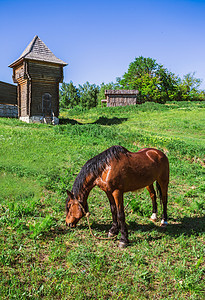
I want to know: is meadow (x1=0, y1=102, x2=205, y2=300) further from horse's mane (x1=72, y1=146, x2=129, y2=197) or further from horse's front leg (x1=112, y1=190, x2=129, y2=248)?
horse's mane (x1=72, y1=146, x2=129, y2=197)

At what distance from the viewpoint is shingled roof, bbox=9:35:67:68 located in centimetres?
2450

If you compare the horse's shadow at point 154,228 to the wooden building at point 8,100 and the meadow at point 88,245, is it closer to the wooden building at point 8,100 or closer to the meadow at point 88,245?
the meadow at point 88,245

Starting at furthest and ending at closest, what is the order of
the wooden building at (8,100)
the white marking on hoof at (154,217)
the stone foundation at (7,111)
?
the wooden building at (8,100) < the stone foundation at (7,111) < the white marking on hoof at (154,217)

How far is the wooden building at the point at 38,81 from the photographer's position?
24.5 metres

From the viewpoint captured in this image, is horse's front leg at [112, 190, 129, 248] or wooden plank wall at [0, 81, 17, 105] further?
wooden plank wall at [0, 81, 17, 105]

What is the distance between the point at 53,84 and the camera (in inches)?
1040

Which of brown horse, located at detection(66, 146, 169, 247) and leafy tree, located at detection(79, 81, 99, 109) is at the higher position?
leafy tree, located at detection(79, 81, 99, 109)

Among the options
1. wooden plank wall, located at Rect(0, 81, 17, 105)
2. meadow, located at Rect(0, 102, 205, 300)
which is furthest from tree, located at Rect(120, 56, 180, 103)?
meadow, located at Rect(0, 102, 205, 300)

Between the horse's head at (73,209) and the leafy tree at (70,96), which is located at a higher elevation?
the leafy tree at (70,96)

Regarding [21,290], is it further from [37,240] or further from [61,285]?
[37,240]

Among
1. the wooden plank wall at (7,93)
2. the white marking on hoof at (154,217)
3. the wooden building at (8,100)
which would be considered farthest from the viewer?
the wooden plank wall at (7,93)

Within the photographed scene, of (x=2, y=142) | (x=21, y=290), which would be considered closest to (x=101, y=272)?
(x=21, y=290)

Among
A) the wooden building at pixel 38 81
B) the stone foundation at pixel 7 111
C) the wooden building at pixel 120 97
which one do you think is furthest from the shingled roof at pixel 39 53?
the wooden building at pixel 120 97

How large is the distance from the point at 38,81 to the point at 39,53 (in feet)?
10.8
